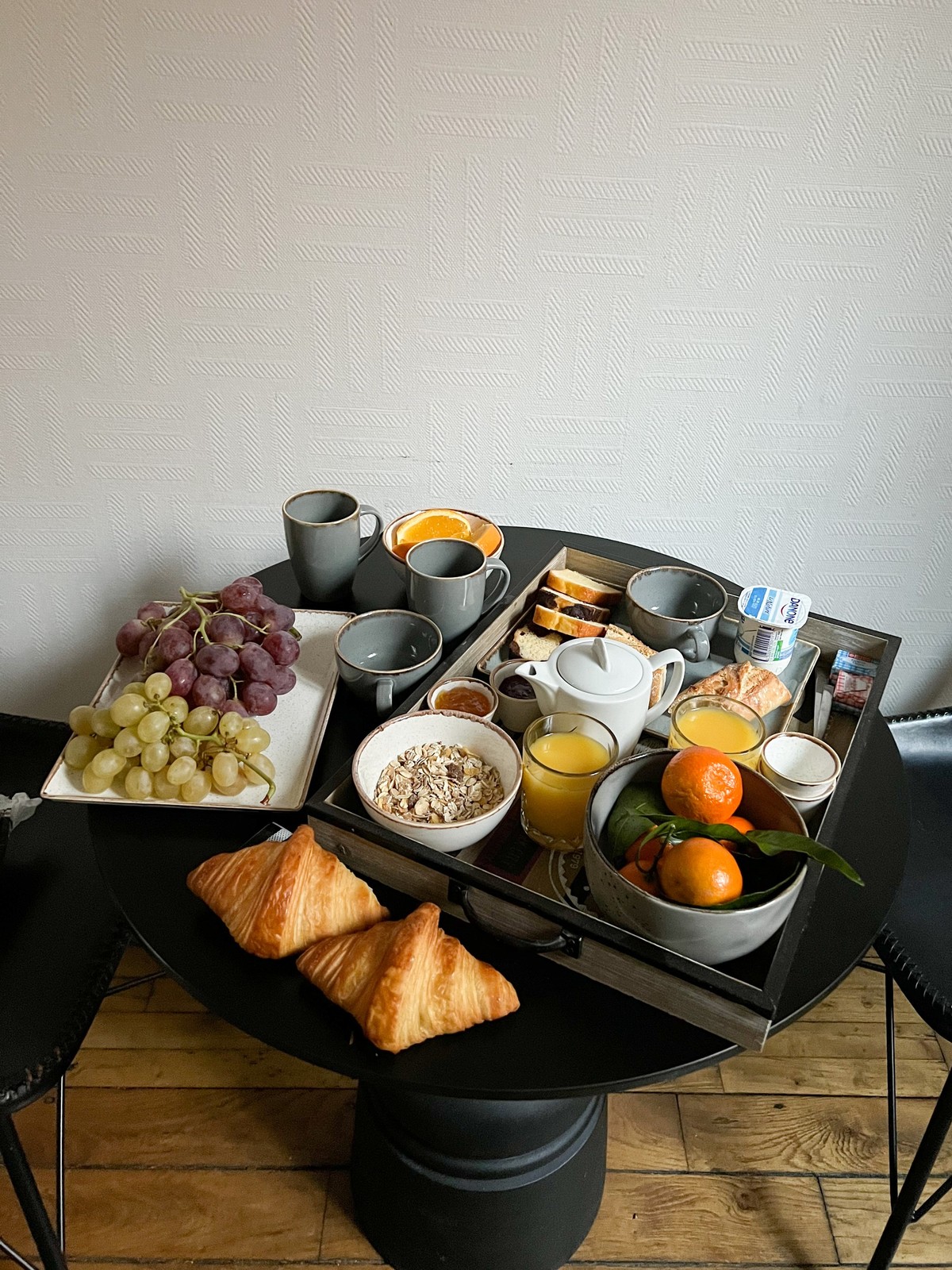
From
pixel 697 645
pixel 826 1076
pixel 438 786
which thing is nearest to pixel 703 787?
pixel 438 786

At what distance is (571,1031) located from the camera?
0.85 m

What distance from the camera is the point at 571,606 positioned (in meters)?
1.33

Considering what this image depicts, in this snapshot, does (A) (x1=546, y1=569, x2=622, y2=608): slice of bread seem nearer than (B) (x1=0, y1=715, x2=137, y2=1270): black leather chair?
No

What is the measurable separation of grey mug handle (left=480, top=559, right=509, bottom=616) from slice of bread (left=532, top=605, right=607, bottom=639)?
70 millimetres

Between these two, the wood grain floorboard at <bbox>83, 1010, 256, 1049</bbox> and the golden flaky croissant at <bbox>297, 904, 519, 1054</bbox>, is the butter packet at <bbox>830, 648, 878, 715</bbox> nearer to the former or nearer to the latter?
the golden flaky croissant at <bbox>297, 904, 519, 1054</bbox>

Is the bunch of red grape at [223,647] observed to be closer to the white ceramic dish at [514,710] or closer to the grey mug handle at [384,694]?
the grey mug handle at [384,694]

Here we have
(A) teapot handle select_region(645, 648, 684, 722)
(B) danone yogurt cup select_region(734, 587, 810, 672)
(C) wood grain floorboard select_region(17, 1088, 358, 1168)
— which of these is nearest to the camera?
(A) teapot handle select_region(645, 648, 684, 722)

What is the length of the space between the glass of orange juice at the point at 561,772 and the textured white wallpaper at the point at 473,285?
2.62 feet

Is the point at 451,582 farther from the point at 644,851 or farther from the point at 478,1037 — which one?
the point at 478,1037

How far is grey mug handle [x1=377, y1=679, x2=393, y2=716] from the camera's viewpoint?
3.65 feet

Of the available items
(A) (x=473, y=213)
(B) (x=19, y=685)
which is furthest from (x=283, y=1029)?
(B) (x=19, y=685)

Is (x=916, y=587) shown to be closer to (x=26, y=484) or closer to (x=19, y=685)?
(x=26, y=484)

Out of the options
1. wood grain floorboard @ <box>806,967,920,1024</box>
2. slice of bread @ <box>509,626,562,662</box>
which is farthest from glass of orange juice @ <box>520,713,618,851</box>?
wood grain floorboard @ <box>806,967,920,1024</box>

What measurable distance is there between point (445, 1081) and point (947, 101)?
1.54m
